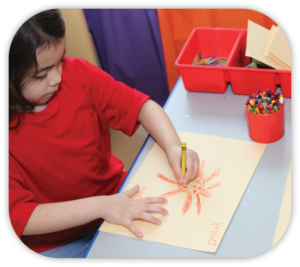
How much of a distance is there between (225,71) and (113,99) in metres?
0.35

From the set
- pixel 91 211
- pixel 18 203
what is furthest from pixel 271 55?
pixel 18 203

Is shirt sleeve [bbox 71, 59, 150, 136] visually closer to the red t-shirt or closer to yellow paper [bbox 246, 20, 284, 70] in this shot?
the red t-shirt

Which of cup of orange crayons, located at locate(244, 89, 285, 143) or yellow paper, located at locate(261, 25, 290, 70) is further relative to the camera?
yellow paper, located at locate(261, 25, 290, 70)

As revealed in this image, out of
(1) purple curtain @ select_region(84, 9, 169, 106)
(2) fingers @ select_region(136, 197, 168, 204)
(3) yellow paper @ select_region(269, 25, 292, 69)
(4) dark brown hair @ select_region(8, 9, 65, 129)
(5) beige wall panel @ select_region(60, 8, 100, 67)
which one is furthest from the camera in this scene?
(1) purple curtain @ select_region(84, 9, 169, 106)

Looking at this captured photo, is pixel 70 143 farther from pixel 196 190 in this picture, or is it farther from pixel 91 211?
pixel 196 190

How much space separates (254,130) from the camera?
88 cm

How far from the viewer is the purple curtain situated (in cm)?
173

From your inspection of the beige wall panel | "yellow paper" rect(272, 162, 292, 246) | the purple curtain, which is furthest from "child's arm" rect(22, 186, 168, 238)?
the purple curtain

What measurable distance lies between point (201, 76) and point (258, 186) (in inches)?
16.5

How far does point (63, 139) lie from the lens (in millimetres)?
913

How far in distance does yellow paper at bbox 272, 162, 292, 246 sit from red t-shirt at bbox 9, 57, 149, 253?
0.46 m

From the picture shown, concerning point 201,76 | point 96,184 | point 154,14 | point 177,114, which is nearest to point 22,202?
point 96,184

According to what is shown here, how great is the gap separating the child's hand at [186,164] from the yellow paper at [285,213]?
210mm

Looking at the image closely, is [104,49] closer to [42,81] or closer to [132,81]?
[132,81]
